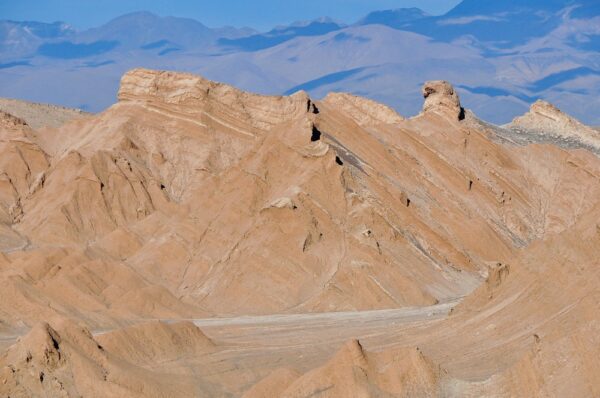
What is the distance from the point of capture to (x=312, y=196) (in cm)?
7812

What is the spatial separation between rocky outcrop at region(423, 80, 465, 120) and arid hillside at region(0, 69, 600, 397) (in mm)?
171

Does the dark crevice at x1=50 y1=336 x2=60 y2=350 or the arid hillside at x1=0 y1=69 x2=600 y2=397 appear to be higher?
the dark crevice at x1=50 y1=336 x2=60 y2=350

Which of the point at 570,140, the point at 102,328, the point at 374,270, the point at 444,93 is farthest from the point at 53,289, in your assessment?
the point at 570,140

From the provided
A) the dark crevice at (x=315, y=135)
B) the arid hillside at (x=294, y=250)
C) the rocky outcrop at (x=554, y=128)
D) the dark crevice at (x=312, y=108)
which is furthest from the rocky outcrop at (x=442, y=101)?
the dark crevice at (x=315, y=135)

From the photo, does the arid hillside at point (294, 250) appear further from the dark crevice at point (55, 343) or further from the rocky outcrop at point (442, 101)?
the dark crevice at point (55, 343)

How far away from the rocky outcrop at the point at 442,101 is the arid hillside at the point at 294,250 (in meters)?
0.17

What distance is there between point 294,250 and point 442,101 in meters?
29.0

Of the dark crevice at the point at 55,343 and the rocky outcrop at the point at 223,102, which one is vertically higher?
the dark crevice at the point at 55,343

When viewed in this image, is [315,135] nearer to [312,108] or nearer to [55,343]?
[312,108]

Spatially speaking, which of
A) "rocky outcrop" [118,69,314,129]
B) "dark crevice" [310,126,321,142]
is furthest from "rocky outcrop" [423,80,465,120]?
"dark crevice" [310,126,321,142]

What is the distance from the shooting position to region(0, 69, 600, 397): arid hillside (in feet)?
159

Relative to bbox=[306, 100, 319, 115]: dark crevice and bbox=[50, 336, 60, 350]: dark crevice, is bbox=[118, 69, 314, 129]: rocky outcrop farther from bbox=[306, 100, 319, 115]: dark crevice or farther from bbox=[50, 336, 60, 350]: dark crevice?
bbox=[50, 336, 60, 350]: dark crevice

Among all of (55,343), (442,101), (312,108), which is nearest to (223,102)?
(312,108)

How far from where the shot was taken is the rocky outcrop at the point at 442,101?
99500 mm
